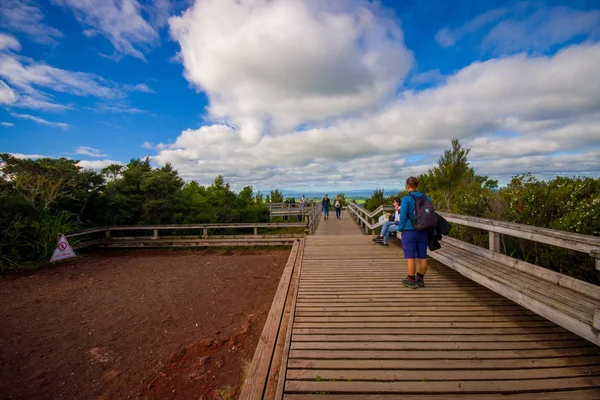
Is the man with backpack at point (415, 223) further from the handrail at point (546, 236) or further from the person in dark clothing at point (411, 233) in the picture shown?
the handrail at point (546, 236)

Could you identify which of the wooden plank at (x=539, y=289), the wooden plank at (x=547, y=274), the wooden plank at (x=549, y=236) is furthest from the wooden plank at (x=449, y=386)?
the wooden plank at (x=549, y=236)

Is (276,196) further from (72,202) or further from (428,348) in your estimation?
(428,348)

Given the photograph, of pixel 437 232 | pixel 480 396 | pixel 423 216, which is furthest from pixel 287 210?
pixel 480 396

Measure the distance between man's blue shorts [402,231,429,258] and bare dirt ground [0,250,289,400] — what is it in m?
2.64

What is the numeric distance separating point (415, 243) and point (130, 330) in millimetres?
4699

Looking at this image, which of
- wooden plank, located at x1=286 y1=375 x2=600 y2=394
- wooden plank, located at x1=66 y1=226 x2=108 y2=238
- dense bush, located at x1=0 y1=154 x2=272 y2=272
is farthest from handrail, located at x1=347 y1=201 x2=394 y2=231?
wooden plank, located at x1=66 y1=226 x2=108 y2=238

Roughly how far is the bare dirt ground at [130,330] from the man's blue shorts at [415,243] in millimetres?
2636

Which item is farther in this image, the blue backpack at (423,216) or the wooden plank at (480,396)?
the blue backpack at (423,216)

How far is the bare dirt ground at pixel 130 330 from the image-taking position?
3180mm

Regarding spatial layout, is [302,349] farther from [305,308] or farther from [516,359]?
[516,359]

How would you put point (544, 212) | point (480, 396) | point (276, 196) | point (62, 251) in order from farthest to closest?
point (276, 196), point (62, 251), point (544, 212), point (480, 396)

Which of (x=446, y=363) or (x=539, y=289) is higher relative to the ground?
(x=539, y=289)

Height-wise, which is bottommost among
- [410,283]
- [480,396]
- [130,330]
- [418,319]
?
[130,330]

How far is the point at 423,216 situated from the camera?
3871 mm
